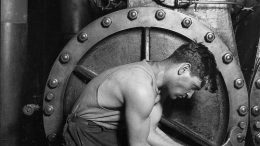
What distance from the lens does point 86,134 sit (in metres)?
2.13

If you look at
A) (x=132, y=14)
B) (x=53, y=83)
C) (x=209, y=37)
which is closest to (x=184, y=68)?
(x=209, y=37)

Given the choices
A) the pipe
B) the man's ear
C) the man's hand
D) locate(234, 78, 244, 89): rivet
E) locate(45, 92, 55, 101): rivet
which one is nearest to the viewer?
the man's ear

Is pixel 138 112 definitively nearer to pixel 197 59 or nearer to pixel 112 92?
pixel 112 92

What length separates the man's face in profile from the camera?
6.77 ft

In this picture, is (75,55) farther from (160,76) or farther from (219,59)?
(219,59)

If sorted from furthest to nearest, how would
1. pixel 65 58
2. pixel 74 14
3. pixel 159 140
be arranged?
1. pixel 74 14
2. pixel 65 58
3. pixel 159 140

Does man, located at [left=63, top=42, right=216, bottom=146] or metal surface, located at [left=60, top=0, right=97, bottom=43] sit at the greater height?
metal surface, located at [left=60, top=0, right=97, bottom=43]

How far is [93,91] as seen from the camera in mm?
2105

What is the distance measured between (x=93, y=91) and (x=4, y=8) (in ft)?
4.92

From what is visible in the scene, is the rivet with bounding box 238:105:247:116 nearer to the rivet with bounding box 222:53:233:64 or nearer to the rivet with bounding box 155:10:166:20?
the rivet with bounding box 222:53:233:64

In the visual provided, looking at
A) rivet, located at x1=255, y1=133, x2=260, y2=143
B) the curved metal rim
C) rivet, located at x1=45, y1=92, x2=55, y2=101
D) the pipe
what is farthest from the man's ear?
the pipe

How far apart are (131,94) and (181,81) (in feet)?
1.16

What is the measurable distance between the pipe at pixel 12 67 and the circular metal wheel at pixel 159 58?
64 centimetres

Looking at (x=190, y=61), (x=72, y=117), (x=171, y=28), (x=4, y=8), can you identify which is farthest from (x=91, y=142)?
(x=4, y=8)
